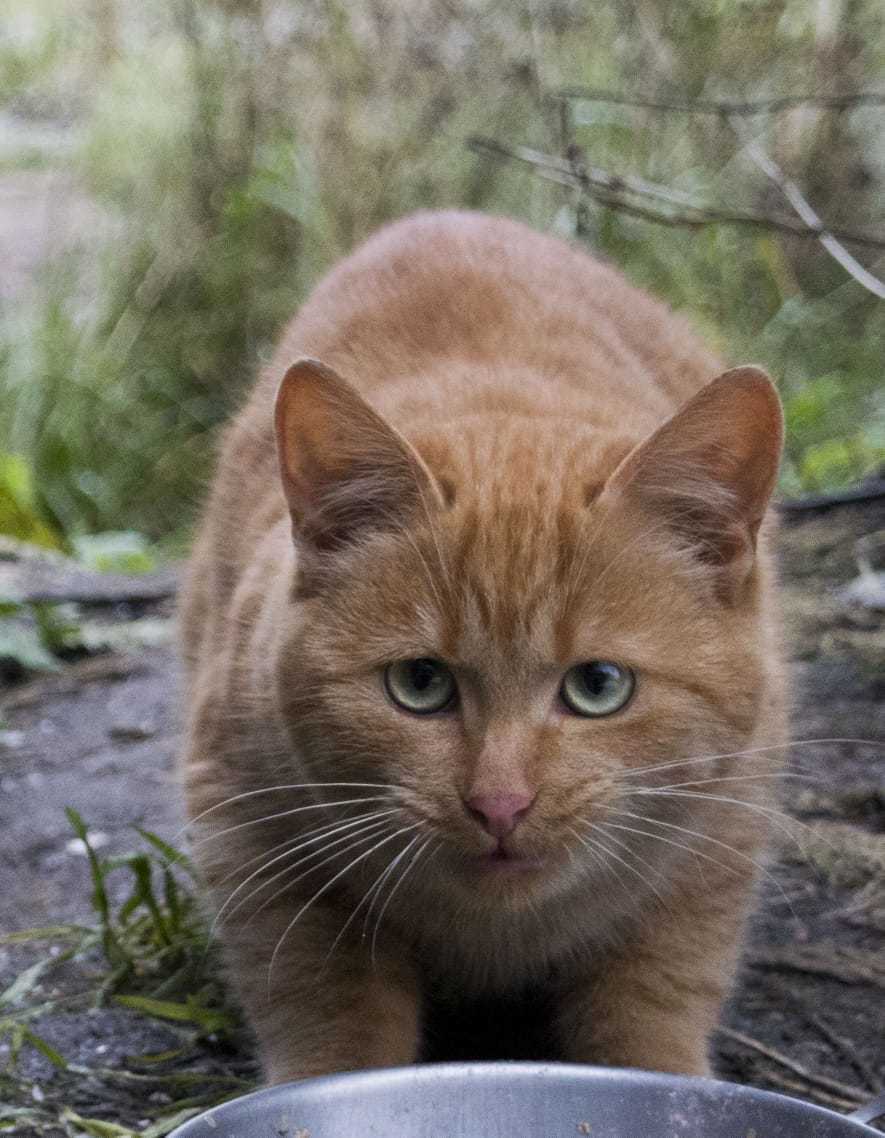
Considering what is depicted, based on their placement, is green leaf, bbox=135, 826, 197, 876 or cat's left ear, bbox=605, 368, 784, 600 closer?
cat's left ear, bbox=605, 368, 784, 600

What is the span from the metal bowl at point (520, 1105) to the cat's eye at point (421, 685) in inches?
16.7

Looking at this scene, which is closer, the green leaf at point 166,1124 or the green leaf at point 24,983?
the green leaf at point 166,1124

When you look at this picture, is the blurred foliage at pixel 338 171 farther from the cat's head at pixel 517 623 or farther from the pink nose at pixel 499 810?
the pink nose at pixel 499 810

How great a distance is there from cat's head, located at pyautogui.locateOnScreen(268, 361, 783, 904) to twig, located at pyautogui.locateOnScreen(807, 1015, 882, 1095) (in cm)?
52

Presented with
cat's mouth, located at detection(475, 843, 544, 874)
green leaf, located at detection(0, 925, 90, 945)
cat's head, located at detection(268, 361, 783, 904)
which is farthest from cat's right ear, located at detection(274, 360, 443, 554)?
green leaf, located at detection(0, 925, 90, 945)

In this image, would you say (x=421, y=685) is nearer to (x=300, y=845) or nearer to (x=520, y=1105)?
(x=300, y=845)

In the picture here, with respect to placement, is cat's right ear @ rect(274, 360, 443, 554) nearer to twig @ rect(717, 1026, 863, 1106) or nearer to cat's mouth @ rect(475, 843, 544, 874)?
cat's mouth @ rect(475, 843, 544, 874)

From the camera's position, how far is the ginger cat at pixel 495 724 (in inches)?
70.7

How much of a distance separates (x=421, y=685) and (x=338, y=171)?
525 centimetres

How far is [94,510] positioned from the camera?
6.00 m

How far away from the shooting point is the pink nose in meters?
1.68

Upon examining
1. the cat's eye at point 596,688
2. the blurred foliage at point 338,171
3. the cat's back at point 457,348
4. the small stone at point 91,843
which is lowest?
the small stone at point 91,843

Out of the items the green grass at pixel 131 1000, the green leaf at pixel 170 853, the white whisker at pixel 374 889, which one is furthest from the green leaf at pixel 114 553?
the white whisker at pixel 374 889

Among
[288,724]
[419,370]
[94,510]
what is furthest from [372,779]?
[94,510]
